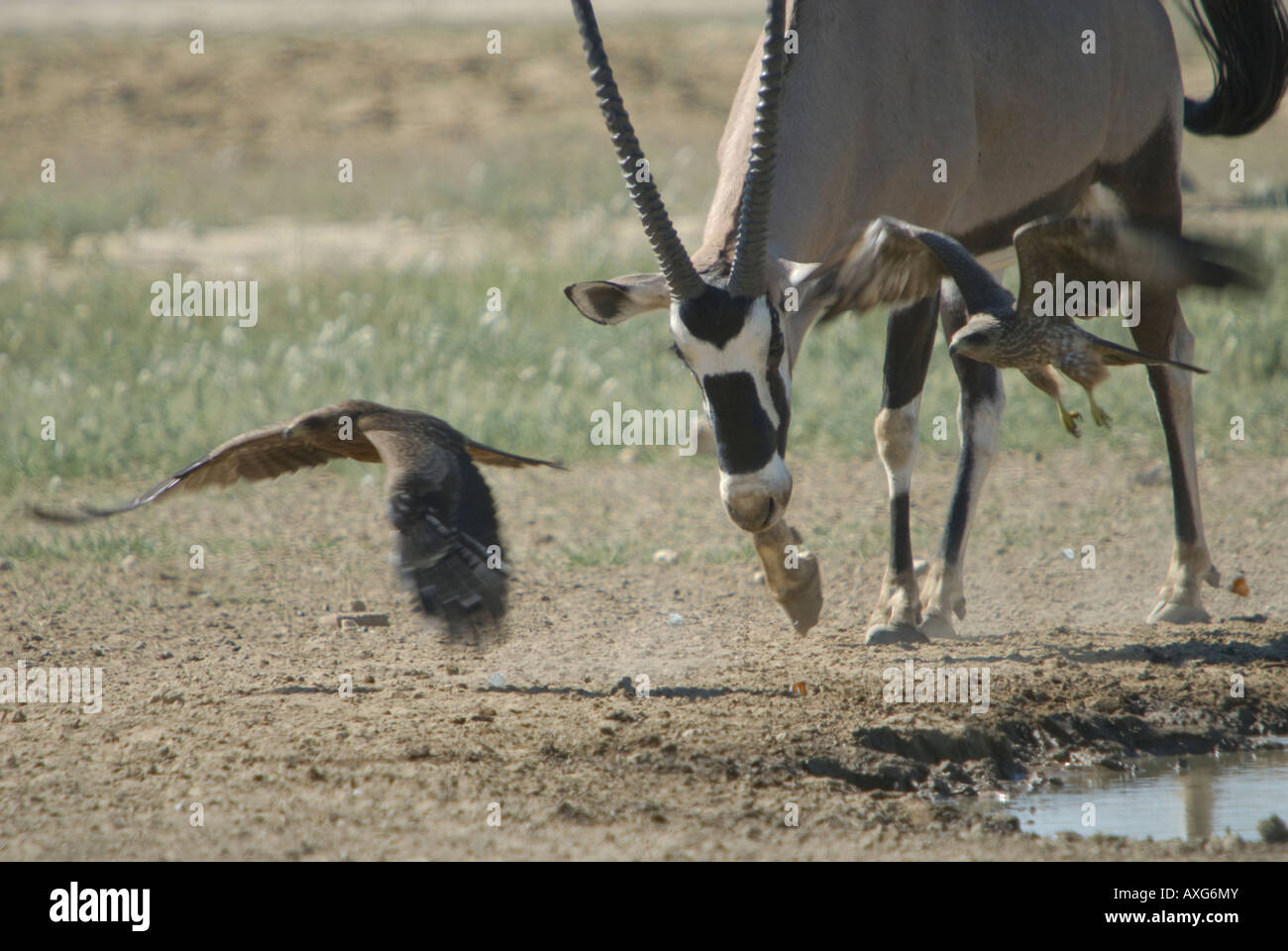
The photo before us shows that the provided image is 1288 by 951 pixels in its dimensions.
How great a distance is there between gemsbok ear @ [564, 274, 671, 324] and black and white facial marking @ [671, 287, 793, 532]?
0.31 meters

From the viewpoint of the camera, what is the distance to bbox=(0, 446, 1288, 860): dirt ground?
4406 mm

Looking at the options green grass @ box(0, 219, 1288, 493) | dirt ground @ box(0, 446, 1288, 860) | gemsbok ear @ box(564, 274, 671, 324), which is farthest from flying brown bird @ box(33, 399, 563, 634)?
green grass @ box(0, 219, 1288, 493)

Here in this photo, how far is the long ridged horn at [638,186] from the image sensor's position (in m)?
5.23

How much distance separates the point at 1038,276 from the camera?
553cm

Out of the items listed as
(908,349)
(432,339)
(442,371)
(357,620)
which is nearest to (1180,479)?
(908,349)

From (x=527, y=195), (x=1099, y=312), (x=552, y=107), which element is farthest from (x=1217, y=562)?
(x=552, y=107)

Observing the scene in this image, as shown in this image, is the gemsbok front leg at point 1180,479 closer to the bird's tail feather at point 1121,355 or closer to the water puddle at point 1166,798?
the water puddle at point 1166,798

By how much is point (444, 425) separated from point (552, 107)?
21.4 m

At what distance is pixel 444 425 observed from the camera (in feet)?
17.9

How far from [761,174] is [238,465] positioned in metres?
2.22

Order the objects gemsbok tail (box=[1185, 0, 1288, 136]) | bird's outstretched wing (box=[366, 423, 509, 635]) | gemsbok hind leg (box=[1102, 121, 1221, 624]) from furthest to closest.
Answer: gemsbok tail (box=[1185, 0, 1288, 136])
gemsbok hind leg (box=[1102, 121, 1221, 624])
bird's outstretched wing (box=[366, 423, 509, 635])

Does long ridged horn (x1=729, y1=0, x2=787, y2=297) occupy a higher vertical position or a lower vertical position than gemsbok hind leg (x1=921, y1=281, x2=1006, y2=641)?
higher

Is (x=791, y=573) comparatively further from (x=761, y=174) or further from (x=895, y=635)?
(x=761, y=174)

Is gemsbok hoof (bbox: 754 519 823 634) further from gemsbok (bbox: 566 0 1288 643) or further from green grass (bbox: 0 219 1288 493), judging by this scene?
green grass (bbox: 0 219 1288 493)
